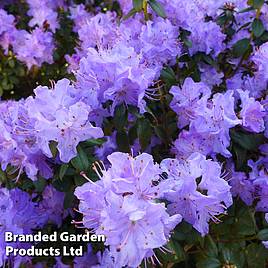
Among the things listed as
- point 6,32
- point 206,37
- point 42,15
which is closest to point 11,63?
point 6,32

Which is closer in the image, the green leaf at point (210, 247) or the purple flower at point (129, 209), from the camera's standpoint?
the purple flower at point (129, 209)

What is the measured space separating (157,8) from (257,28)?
480mm

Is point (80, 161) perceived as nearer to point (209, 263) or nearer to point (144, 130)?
point (144, 130)

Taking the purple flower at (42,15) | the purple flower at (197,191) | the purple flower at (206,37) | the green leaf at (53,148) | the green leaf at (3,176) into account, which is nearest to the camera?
the purple flower at (197,191)

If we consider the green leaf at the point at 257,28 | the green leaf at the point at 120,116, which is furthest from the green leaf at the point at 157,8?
the green leaf at the point at 120,116

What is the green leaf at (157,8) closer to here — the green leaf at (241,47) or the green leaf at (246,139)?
the green leaf at (241,47)

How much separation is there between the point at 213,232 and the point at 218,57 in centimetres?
93

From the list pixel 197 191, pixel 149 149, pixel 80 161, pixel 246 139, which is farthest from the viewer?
pixel 149 149

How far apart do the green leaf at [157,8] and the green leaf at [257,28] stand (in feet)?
1.41

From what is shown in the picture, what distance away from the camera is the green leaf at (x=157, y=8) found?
6.58 feet

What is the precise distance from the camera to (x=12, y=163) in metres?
1.61

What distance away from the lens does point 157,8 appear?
2.02 meters

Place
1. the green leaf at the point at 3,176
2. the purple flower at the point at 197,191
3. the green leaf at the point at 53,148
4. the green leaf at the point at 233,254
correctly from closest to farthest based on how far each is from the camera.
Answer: the purple flower at the point at 197,191, the green leaf at the point at 53,148, the green leaf at the point at 233,254, the green leaf at the point at 3,176

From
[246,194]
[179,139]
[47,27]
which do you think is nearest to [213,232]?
[246,194]
